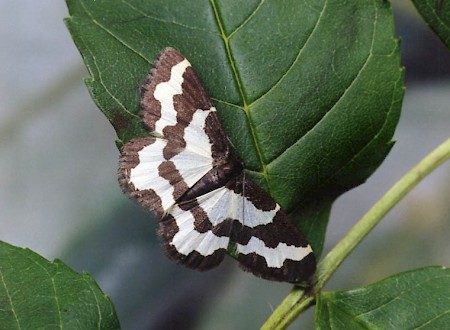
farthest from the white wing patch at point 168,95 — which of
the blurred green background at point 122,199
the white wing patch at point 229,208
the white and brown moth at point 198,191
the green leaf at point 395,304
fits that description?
the blurred green background at point 122,199

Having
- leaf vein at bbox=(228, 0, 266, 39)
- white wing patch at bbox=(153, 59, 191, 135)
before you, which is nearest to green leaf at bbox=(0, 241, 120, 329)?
white wing patch at bbox=(153, 59, 191, 135)

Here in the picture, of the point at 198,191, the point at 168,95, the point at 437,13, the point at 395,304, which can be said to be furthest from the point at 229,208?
the point at 437,13

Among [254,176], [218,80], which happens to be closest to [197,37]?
[218,80]

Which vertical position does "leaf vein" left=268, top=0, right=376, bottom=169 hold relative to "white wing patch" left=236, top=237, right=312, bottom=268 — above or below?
above

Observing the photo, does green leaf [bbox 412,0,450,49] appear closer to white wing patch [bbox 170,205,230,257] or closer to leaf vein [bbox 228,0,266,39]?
leaf vein [bbox 228,0,266,39]

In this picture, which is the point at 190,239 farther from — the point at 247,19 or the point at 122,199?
the point at 122,199

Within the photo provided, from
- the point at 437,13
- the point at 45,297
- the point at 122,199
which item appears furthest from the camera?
the point at 122,199

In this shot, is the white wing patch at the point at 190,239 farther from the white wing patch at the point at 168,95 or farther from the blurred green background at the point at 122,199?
the blurred green background at the point at 122,199
